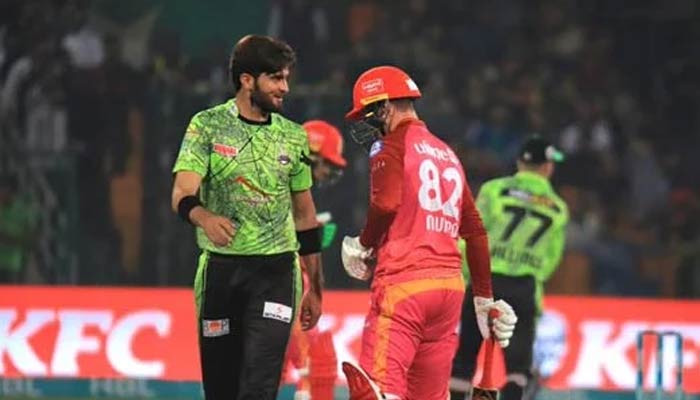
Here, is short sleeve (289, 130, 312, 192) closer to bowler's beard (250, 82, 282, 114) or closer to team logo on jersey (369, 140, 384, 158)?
bowler's beard (250, 82, 282, 114)

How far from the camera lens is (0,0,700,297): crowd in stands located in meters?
18.1

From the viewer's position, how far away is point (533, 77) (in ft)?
68.3

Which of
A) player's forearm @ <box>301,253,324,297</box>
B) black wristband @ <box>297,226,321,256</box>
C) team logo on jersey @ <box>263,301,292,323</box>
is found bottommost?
team logo on jersey @ <box>263,301,292,323</box>

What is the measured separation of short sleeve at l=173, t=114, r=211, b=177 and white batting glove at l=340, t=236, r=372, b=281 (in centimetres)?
81

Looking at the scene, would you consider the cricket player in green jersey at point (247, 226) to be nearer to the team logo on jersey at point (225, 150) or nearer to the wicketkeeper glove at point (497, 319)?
the team logo on jersey at point (225, 150)

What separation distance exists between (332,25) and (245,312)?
11040 mm

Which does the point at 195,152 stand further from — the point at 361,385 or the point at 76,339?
the point at 76,339

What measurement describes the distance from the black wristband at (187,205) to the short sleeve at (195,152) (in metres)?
0.15

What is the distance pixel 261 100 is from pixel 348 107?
28.2ft

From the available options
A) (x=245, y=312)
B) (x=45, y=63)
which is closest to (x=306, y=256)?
(x=245, y=312)

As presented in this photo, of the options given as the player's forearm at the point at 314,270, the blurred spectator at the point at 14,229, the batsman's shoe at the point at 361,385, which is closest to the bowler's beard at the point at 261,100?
the player's forearm at the point at 314,270

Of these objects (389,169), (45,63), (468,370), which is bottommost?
(468,370)

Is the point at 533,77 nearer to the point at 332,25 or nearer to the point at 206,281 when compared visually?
the point at 332,25

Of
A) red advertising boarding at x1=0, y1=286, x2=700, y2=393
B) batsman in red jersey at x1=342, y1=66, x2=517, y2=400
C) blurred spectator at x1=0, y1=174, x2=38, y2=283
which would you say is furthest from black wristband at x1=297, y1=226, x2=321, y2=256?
blurred spectator at x1=0, y1=174, x2=38, y2=283
